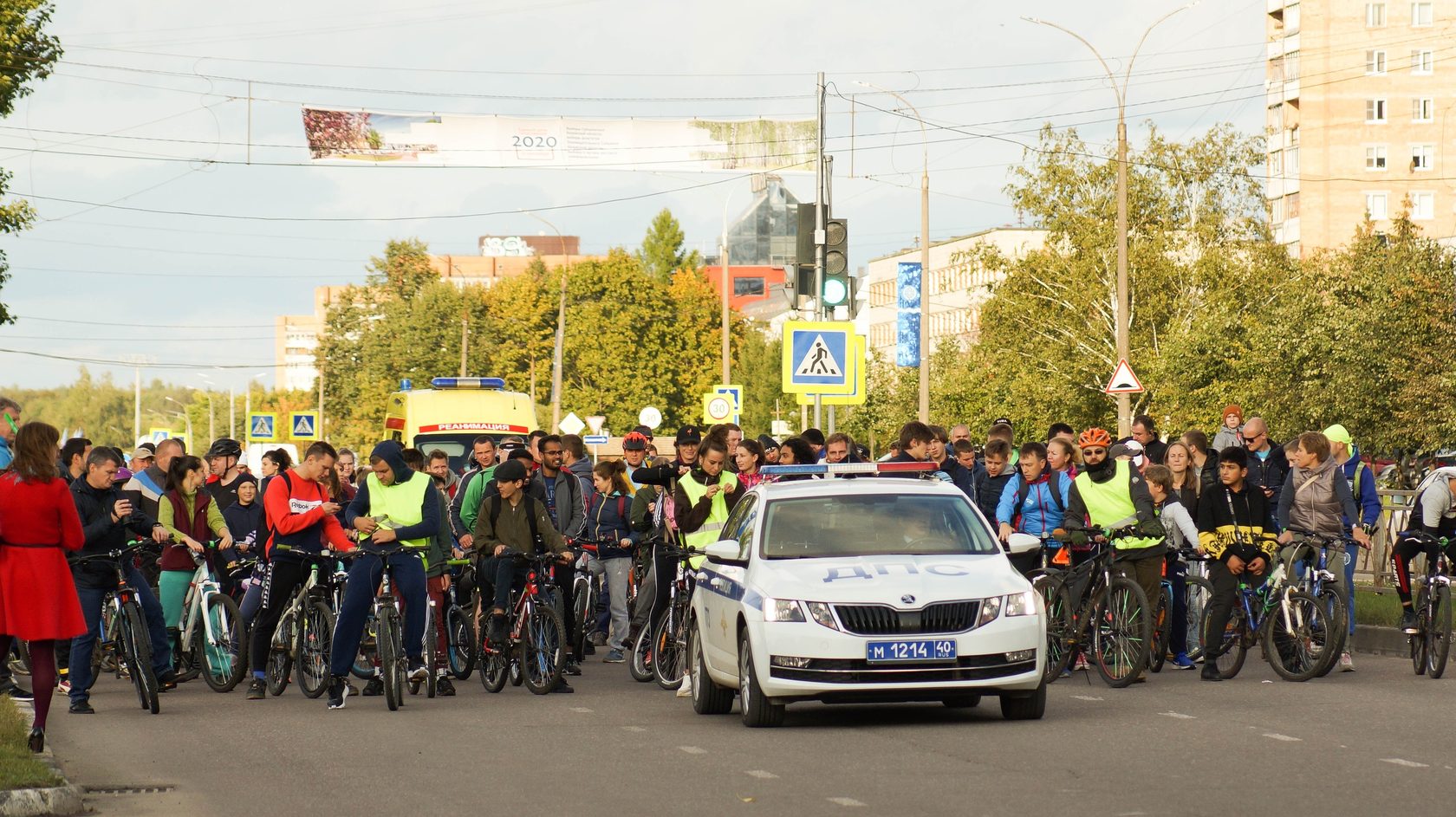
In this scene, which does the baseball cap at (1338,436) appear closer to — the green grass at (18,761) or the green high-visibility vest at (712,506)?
the green high-visibility vest at (712,506)

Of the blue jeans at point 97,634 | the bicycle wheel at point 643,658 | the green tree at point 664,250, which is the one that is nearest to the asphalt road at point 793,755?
the blue jeans at point 97,634

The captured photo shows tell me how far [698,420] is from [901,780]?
8637 cm

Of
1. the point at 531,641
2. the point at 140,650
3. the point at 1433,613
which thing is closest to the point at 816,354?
the point at 531,641

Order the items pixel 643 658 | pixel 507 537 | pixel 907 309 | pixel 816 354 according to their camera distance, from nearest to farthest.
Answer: pixel 507 537 < pixel 643 658 < pixel 816 354 < pixel 907 309

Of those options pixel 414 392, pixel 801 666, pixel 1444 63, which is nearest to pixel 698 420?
pixel 1444 63

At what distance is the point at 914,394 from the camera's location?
79688mm

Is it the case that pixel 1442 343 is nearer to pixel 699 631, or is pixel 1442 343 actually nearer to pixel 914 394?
pixel 914 394

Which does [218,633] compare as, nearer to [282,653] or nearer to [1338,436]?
[282,653]

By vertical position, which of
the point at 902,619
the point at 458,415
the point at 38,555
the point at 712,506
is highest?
the point at 458,415

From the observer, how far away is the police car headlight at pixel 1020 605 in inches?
508

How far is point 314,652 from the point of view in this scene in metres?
15.9

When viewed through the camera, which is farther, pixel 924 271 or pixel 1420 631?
pixel 924 271

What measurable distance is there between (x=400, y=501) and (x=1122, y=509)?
5.09 metres

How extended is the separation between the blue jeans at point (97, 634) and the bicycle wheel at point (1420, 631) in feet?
28.1
